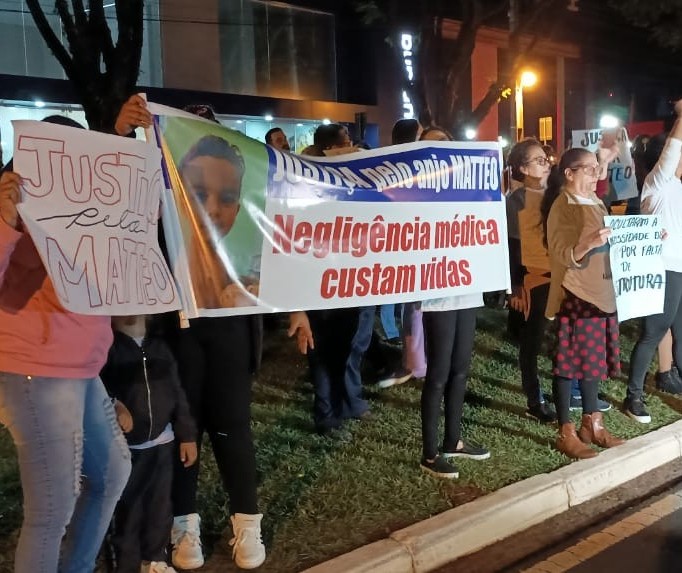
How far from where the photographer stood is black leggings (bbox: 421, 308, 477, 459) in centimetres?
434

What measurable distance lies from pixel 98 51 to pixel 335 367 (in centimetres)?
686

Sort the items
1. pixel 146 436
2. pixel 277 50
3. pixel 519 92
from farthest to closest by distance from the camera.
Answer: pixel 519 92 < pixel 277 50 < pixel 146 436

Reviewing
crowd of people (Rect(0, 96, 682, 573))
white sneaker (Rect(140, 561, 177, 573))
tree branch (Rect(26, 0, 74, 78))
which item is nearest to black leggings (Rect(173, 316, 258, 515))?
crowd of people (Rect(0, 96, 682, 573))

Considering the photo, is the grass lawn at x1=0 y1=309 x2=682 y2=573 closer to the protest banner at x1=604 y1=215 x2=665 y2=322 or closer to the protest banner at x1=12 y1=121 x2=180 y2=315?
the protest banner at x1=604 y1=215 x2=665 y2=322

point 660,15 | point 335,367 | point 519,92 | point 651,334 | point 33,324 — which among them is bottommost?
point 335,367

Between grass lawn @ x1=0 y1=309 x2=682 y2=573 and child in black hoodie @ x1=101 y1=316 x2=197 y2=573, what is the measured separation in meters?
0.48

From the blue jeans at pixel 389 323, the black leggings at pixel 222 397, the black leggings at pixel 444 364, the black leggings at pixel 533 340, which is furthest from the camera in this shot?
the blue jeans at pixel 389 323

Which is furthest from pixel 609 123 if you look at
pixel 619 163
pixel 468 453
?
pixel 468 453

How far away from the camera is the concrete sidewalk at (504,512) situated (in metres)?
3.55

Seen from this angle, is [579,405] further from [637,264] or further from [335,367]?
[335,367]

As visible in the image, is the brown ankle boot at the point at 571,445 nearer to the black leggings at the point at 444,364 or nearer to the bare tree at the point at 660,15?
the black leggings at the point at 444,364

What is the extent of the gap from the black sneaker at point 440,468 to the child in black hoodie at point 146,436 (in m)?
1.64

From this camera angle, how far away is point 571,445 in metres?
4.83

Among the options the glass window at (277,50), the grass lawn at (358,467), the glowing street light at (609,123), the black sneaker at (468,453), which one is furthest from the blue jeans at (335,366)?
the glass window at (277,50)
